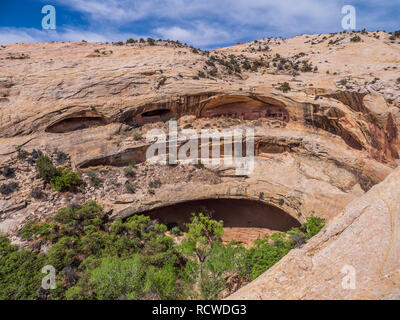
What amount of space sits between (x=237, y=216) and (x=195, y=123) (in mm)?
8762

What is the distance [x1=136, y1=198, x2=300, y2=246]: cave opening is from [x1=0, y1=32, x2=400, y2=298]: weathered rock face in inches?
38.1

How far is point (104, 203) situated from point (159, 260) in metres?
5.98

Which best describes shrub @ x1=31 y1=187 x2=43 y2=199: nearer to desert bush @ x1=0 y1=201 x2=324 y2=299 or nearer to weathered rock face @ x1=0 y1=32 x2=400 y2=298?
weathered rock face @ x1=0 y1=32 x2=400 y2=298

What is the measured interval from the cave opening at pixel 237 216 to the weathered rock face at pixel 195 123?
0.97 meters

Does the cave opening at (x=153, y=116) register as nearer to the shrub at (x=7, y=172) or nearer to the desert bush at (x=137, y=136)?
the desert bush at (x=137, y=136)

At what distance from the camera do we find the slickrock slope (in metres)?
4.51

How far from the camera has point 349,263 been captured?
16.6 feet

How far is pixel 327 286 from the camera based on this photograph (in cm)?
473

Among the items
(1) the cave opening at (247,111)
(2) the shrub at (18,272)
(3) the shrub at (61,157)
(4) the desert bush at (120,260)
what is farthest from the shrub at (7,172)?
(1) the cave opening at (247,111)

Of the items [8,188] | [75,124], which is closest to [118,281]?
[8,188]

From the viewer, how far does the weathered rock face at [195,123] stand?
13242 millimetres
